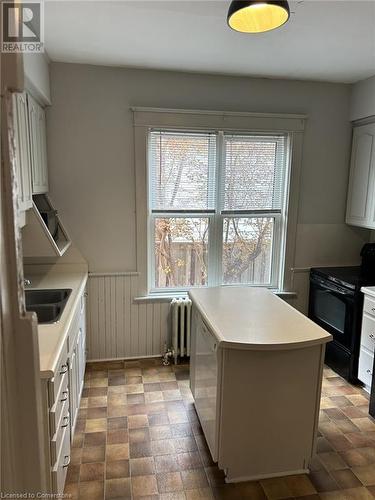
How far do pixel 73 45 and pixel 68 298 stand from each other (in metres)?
1.84

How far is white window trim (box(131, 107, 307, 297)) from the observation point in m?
3.29

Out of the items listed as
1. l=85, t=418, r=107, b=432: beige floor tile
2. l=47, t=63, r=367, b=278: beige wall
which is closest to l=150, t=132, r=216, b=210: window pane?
l=47, t=63, r=367, b=278: beige wall

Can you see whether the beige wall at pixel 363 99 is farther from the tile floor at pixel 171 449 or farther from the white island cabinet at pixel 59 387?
the white island cabinet at pixel 59 387

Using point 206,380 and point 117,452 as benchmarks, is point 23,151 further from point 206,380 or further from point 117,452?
point 117,452

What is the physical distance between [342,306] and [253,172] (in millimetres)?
1497

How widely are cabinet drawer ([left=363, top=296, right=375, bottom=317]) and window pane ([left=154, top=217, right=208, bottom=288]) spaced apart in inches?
57.9

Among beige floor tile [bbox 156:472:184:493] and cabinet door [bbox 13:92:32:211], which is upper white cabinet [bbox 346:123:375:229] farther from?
cabinet door [bbox 13:92:32:211]

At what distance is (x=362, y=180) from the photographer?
3.57 metres

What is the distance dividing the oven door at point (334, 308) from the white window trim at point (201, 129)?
448 millimetres

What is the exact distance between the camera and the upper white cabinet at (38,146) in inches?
101

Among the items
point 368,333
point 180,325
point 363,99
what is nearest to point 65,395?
point 180,325

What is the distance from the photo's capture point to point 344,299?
3.27 metres

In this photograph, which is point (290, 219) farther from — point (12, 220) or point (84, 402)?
point (12, 220)

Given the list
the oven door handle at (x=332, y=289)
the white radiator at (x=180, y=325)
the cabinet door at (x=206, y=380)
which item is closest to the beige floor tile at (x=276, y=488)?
the cabinet door at (x=206, y=380)
